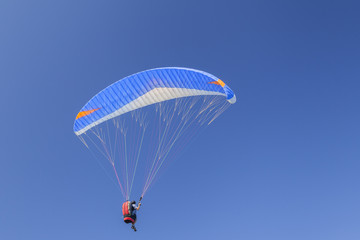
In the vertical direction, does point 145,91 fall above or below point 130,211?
above

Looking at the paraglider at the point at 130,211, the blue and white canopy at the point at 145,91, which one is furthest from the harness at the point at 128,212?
the blue and white canopy at the point at 145,91

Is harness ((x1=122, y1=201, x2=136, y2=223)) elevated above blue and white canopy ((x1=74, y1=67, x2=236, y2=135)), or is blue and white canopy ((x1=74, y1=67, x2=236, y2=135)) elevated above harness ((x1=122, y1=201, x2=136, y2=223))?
blue and white canopy ((x1=74, y1=67, x2=236, y2=135))

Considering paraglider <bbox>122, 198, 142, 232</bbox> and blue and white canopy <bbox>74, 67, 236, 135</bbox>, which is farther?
blue and white canopy <bbox>74, 67, 236, 135</bbox>

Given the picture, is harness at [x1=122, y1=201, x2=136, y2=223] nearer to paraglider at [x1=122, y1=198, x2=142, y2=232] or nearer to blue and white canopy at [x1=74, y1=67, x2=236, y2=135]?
paraglider at [x1=122, y1=198, x2=142, y2=232]

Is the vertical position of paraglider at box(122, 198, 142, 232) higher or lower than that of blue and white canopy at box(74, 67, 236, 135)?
lower

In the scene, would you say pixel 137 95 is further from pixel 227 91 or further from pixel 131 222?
pixel 131 222

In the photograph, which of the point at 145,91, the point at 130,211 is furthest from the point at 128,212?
the point at 145,91

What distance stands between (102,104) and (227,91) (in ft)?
19.9

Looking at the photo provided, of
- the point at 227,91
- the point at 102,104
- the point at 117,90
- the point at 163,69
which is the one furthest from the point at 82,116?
the point at 227,91

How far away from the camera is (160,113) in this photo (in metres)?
15.4

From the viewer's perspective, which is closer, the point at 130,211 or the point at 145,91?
the point at 130,211

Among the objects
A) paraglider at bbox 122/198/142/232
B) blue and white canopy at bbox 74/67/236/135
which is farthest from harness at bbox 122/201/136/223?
blue and white canopy at bbox 74/67/236/135

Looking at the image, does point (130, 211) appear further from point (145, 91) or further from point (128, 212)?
point (145, 91)

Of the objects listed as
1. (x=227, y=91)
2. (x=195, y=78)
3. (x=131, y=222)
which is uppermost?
(x=195, y=78)
